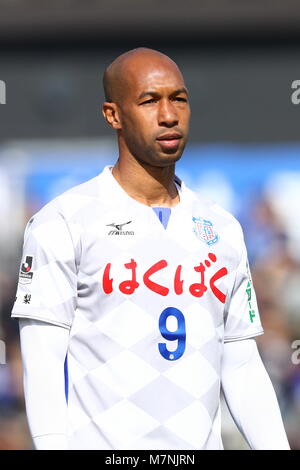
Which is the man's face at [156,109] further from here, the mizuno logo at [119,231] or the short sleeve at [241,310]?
the short sleeve at [241,310]

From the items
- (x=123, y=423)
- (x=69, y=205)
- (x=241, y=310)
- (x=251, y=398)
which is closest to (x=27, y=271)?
(x=69, y=205)

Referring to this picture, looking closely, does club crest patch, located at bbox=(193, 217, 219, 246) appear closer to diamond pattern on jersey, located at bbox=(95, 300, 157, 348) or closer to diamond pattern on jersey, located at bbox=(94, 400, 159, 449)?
diamond pattern on jersey, located at bbox=(95, 300, 157, 348)

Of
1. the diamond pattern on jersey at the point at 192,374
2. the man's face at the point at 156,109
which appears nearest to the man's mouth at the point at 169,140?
the man's face at the point at 156,109

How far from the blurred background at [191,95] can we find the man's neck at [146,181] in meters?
8.01

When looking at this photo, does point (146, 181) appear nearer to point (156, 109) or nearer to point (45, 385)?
point (156, 109)

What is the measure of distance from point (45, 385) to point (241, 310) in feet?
3.18

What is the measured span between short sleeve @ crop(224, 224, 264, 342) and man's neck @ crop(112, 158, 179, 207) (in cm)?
42

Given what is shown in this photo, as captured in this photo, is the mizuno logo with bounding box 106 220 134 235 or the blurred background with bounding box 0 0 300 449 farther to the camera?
the blurred background with bounding box 0 0 300 449

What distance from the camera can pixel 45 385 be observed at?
15.0 feet

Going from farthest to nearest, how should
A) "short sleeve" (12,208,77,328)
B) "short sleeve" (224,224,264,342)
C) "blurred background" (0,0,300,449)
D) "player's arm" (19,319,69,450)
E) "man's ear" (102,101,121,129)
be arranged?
"blurred background" (0,0,300,449) < "short sleeve" (224,224,264,342) < "man's ear" (102,101,121,129) < "short sleeve" (12,208,77,328) < "player's arm" (19,319,69,450)

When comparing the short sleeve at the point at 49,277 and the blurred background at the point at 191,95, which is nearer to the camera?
the short sleeve at the point at 49,277

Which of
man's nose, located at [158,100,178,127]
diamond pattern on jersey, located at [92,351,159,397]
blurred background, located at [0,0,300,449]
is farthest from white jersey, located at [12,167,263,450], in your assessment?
blurred background, located at [0,0,300,449]

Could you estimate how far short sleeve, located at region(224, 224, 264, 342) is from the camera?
5027 mm

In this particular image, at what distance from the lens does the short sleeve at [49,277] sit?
465 centimetres
